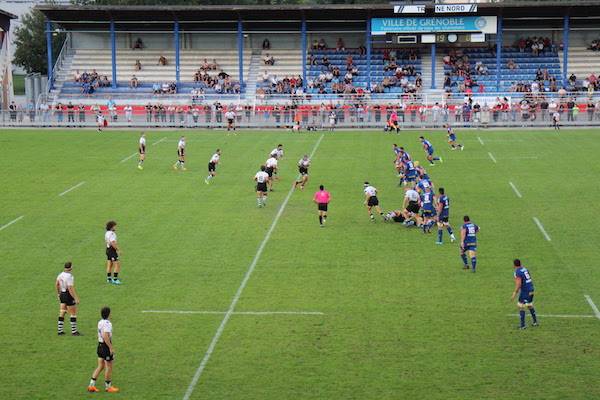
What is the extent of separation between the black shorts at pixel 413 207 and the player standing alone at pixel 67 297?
14.2m

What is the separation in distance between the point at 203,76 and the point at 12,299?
5292 cm

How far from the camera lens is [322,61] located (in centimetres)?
7700

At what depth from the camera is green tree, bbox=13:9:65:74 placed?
95.1m

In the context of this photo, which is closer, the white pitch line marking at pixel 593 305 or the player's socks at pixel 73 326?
the player's socks at pixel 73 326

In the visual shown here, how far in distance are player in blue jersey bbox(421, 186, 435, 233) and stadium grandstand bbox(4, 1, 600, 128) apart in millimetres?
32497

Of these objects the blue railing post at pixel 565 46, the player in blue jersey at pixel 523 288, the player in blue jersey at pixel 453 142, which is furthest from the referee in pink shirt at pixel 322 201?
the blue railing post at pixel 565 46

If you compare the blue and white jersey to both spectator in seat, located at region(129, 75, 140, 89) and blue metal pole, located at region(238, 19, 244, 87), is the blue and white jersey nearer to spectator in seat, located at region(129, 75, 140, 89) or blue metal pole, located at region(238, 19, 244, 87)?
blue metal pole, located at region(238, 19, 244, 87)

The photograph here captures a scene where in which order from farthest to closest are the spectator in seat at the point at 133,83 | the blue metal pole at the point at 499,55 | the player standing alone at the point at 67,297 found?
the spectator in seat at the point at 133,83 → the blue metal pole at the point at 499,55 → the player standing alone at the point at 67,297

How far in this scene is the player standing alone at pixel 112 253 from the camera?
1009 inches

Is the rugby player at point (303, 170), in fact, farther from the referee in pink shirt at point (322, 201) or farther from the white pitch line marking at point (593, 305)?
the white pitch line marking at point (593, 305)

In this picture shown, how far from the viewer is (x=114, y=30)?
78.2 meters

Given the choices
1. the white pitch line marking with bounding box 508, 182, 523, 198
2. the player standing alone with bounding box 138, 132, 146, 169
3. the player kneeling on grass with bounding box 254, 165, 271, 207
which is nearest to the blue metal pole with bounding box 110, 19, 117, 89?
the player standing alone with bounding box 138, 132, 146, 169

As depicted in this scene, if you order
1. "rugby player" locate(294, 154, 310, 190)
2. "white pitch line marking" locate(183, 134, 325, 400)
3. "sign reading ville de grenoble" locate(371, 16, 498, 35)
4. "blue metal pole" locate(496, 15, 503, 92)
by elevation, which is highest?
"sign reading ville de grenoble" locate(371, 16, 498, 35)

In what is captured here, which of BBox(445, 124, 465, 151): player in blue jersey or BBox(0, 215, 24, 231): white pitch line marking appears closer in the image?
BBox(0, 215, 24, 231): white pitch line marking
